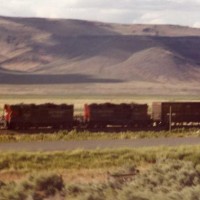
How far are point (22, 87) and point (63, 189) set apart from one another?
150 meters

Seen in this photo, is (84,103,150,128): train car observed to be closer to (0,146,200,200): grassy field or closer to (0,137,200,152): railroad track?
(0,137,200,152): railroad track

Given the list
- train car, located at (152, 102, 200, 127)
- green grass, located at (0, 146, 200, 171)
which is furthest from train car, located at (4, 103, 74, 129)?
green grass, located at (0, 146, 200, 171)

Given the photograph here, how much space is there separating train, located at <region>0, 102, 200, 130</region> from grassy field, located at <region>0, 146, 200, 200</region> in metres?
15.5

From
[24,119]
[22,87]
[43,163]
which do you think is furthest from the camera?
[22,87]

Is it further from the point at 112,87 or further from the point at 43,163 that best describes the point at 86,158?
the point at 112,87

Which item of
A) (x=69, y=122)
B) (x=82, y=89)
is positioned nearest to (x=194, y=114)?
(x=69, y=122)

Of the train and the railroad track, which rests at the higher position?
the train

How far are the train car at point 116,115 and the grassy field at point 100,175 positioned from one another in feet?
52.7

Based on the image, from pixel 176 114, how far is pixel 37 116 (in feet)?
36.4

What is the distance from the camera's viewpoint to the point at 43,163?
28812mm

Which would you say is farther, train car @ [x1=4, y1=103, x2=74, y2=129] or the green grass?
train car @ [x1=4, y1=103, x2=74, y2=129]

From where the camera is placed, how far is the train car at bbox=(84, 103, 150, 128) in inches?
1950

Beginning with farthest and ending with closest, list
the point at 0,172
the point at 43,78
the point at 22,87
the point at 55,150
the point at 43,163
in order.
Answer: the point at 43,78 → the point at 22,87 → the point at 55,150 → the point at 43,163 → the point at 0,172

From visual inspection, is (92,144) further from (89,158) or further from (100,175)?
(100,175)
